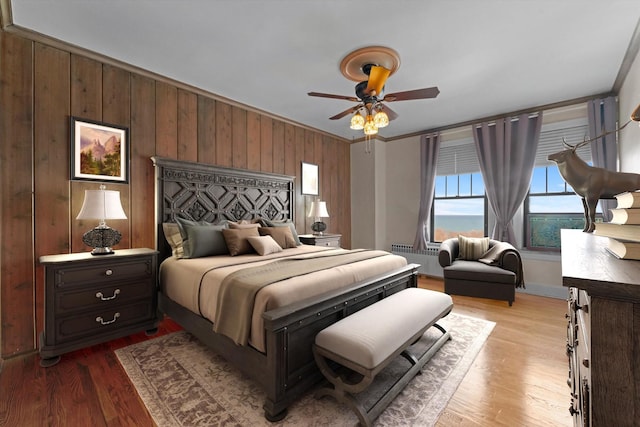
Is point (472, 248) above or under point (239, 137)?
under

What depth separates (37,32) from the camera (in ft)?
8.23

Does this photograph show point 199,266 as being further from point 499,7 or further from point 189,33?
point 499,7

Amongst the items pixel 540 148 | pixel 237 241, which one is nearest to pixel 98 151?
pixel 237 241

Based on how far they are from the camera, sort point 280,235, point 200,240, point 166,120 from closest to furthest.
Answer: point 200,240
point 166,120
point 280,235

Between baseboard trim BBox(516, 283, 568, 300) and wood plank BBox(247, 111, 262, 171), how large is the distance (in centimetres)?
460

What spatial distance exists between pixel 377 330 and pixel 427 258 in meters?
3.88

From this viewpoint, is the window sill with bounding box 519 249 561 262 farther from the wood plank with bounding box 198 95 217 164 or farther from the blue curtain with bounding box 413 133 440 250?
the wood plank with bounding box 198 95 217 164

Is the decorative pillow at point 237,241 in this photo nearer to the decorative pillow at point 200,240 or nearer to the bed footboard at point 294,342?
the decorative pillow at point 200,240

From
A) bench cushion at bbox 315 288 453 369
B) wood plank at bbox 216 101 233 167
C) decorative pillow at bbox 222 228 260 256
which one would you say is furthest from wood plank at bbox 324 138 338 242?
bench cushion at bbox 315 288 453 369

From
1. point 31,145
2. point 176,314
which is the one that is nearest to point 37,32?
point 31,145

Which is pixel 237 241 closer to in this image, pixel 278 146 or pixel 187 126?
pixel 187 126

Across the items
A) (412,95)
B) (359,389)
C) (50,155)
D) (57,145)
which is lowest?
(359,389)

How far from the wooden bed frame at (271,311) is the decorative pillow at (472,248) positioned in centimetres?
171

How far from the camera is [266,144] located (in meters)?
4.51
